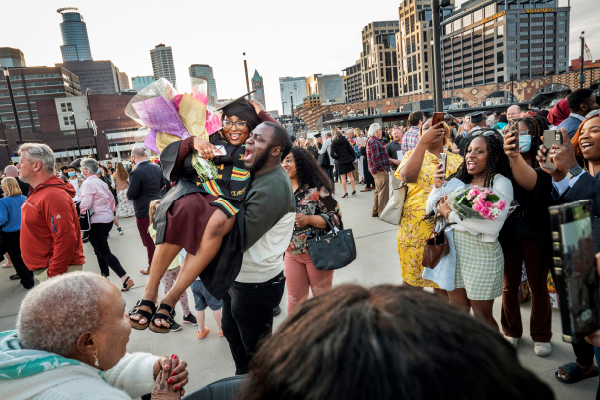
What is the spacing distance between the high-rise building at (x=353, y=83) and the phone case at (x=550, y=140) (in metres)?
143

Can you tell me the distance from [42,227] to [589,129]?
4369mm

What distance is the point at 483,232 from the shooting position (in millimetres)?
2561

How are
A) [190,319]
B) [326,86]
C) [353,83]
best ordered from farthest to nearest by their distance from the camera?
1. [326,86]
2. [353,83]
3. [190,319]

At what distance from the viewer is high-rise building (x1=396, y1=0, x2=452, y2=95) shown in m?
103

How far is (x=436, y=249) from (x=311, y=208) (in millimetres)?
1120

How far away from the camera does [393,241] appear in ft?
20.0

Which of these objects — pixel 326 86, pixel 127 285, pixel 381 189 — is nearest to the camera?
pixel 127 285

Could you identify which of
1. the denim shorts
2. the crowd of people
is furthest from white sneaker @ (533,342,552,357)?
the denim shorts

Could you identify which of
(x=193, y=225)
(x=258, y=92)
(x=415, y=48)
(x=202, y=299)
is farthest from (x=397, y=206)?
(x=415, y=48)

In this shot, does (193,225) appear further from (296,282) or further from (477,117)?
(477,117)

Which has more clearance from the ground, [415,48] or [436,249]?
[415,48]

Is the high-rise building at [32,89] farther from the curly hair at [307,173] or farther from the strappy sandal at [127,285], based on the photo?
the curly hair at [307,173]

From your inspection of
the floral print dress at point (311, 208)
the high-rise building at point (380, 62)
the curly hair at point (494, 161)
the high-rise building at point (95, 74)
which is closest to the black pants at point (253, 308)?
the floral print dress at point (311, 208)

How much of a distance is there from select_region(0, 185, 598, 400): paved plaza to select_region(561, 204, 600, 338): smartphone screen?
572 mm
